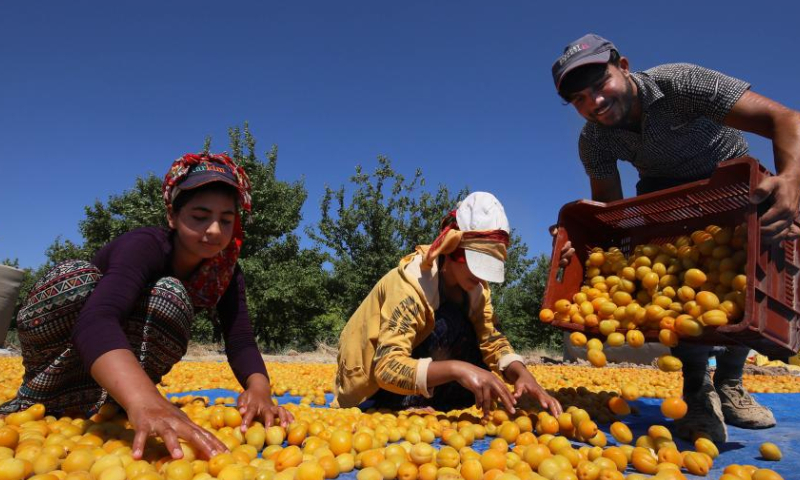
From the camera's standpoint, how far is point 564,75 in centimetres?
286

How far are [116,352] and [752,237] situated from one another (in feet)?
8.74

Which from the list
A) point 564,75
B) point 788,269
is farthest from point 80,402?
point 788,269

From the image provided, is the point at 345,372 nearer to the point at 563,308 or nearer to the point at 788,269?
the point at 563,308

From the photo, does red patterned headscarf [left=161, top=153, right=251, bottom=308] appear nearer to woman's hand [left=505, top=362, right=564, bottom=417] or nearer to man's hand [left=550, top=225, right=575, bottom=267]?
woman's hand [left=505, top=362, right=564, bottom=417]

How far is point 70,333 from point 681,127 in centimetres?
345

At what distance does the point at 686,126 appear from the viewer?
9.75 ft

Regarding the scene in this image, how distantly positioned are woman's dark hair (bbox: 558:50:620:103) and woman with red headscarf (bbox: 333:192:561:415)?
0.80 meters

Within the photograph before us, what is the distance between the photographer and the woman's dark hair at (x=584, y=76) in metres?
2.83

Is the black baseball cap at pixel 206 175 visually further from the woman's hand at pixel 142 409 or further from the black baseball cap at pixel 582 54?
the black baseball cap at pixel 582 54

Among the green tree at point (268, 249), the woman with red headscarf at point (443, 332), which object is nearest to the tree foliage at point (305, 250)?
the green tree at point (268, 249)

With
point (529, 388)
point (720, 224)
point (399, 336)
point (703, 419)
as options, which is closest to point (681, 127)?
point (720, 224)

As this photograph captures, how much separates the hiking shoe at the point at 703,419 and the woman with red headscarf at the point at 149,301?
7.04 ft

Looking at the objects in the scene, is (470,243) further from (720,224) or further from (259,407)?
(720,224)

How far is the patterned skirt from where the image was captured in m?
2.14
